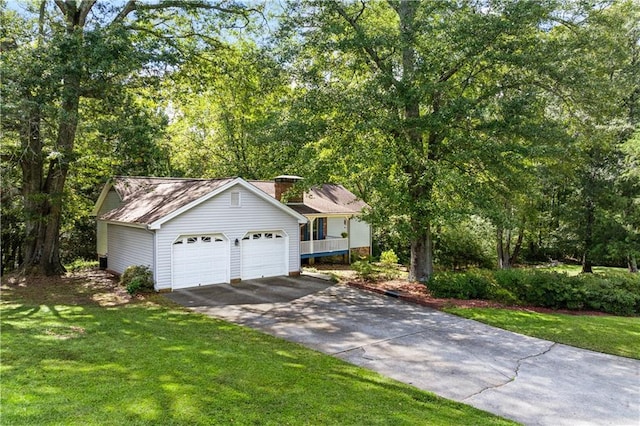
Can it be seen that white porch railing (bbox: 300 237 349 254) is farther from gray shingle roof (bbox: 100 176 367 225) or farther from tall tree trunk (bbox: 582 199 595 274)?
tall tree trunk (bbox: 582 199 595 274)

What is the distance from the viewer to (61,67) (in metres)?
12.9

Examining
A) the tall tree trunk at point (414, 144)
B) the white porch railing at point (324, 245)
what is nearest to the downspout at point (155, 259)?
the tall tree trunk at point (414, 144)

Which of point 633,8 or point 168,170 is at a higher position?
point 633,8

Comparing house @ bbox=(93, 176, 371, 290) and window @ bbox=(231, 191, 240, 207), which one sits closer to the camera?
house @ bbox=(93, 176, 371, 290)

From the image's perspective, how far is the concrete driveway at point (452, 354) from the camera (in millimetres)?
7164

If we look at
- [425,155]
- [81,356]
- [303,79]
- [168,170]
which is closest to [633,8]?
[425,155]

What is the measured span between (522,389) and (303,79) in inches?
533

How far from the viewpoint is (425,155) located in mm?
16141

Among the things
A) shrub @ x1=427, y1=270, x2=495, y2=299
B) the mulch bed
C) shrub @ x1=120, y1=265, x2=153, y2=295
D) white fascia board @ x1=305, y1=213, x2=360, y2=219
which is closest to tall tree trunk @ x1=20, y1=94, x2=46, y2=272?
shrub @ x1=120, y1=265, x2=153, y2=295

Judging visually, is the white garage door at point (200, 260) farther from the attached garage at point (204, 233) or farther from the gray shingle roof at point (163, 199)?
the gray shingle roof at point (163, 199)

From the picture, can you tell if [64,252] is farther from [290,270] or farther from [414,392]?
[414,392]

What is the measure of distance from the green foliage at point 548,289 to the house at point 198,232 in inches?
220

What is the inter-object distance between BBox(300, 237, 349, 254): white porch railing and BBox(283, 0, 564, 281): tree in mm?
7852

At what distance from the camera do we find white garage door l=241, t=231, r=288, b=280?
700 inches
